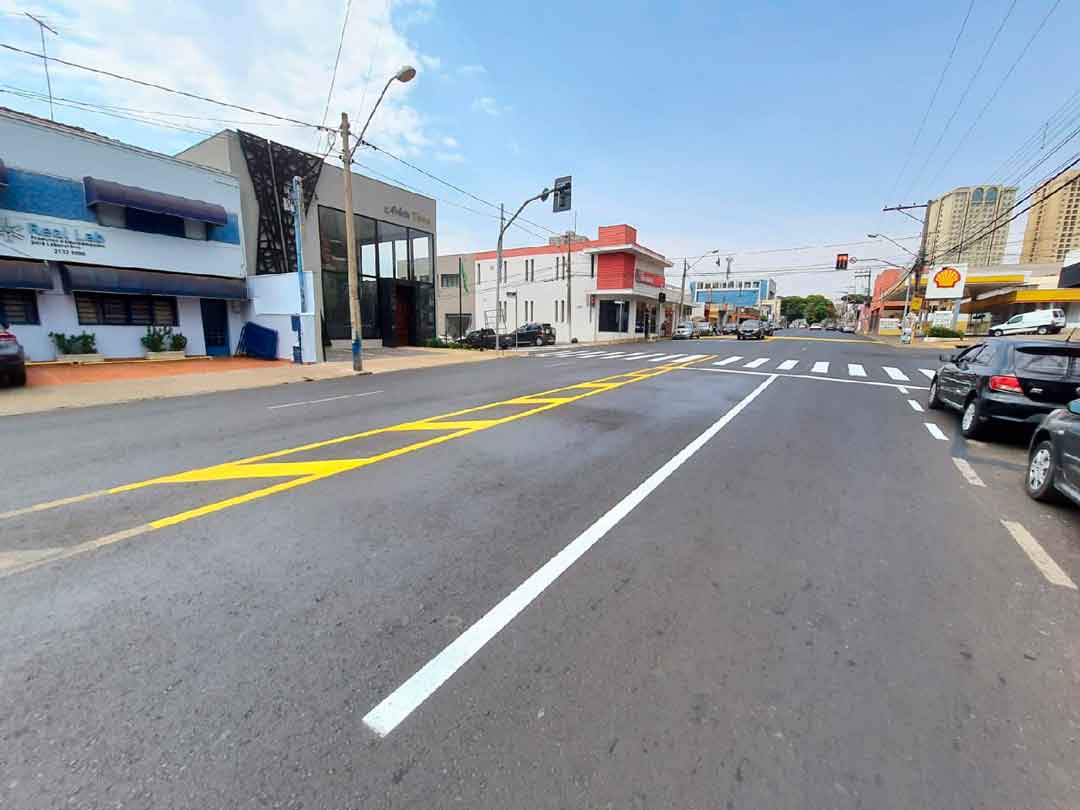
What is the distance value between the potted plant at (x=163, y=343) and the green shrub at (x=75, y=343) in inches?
57.0

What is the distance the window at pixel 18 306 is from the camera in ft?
48.7

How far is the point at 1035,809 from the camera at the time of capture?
180 cm

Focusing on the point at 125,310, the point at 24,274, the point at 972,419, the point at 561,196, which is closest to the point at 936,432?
the point at 972,419

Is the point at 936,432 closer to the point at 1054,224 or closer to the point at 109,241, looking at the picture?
the point at 109,241

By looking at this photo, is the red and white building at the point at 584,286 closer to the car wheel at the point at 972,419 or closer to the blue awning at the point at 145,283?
the blue awning at the point at 145,283

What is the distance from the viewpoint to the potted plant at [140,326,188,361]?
17.7m

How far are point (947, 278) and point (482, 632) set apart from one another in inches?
1952

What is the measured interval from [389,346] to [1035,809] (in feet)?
93.4

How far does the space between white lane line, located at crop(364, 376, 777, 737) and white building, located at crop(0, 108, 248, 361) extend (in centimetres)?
1956

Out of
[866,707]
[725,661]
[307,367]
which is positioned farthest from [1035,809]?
[307,367]

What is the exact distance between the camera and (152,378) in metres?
14.2

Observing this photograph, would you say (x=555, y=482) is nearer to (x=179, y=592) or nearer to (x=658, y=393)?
(x=179, y=592)

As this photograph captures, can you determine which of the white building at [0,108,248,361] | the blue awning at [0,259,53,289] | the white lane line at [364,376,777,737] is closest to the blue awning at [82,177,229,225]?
the white building at [0,108,248,361]

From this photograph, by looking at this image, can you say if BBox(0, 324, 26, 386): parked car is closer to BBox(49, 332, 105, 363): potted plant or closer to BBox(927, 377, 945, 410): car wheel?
BBox(49, 332, 105, 363): potted plant
